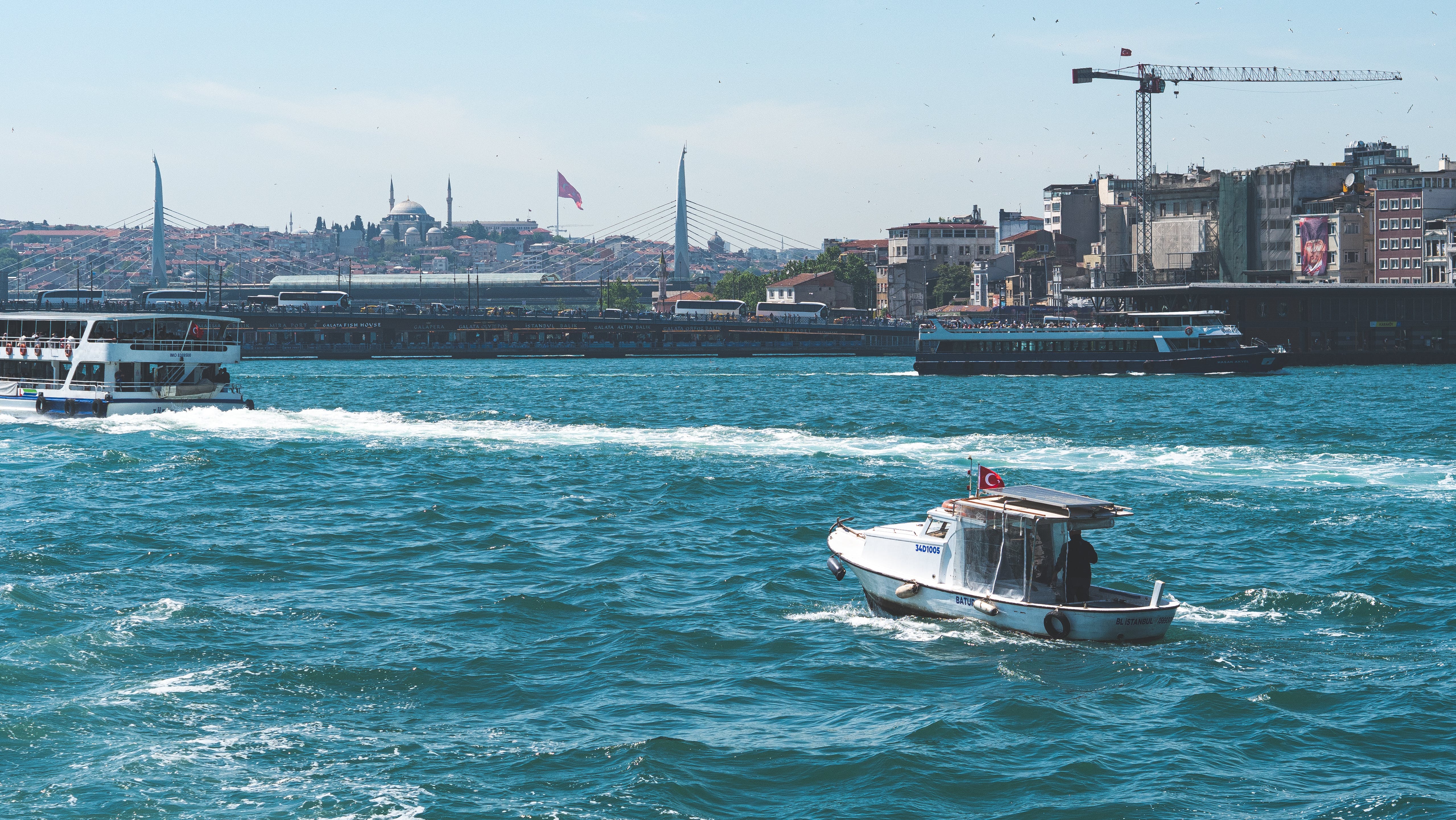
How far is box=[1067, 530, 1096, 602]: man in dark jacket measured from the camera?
21.8 meters

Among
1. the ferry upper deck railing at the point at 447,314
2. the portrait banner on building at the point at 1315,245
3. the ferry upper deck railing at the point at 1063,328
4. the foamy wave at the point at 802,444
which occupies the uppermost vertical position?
the portrait banner on building at the point at 1315,245

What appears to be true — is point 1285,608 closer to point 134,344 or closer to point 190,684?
point 190,684

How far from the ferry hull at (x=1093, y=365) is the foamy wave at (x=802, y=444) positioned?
5317cm

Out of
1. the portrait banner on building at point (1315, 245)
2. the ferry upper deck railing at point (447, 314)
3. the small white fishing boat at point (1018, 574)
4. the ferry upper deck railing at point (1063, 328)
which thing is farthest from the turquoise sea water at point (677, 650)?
the ferry upper deck railing at point (447, 314)

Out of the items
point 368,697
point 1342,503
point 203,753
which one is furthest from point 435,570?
point 1342,503

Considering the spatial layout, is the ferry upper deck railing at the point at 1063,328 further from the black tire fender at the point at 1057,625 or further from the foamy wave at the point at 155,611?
the foamy wave at the point at 155,611

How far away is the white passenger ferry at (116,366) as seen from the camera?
62.3 metres

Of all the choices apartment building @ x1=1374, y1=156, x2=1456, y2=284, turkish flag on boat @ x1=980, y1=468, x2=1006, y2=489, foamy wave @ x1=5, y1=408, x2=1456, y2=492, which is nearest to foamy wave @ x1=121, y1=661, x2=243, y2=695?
turkish flag on boat @ x1=980, y1=468, x2=1006, y2=489

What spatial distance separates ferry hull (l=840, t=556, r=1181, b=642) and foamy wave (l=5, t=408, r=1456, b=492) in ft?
65.2

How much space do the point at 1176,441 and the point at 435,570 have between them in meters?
32.5

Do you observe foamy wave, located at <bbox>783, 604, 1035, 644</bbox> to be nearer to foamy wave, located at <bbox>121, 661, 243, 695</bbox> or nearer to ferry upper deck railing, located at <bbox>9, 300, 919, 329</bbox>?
foamy wave, located at <bbox>121, 661, 243, 695</bbox>

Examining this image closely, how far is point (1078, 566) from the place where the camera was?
21812mm

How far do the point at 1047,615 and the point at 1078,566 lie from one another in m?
0.94

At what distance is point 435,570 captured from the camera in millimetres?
28109
